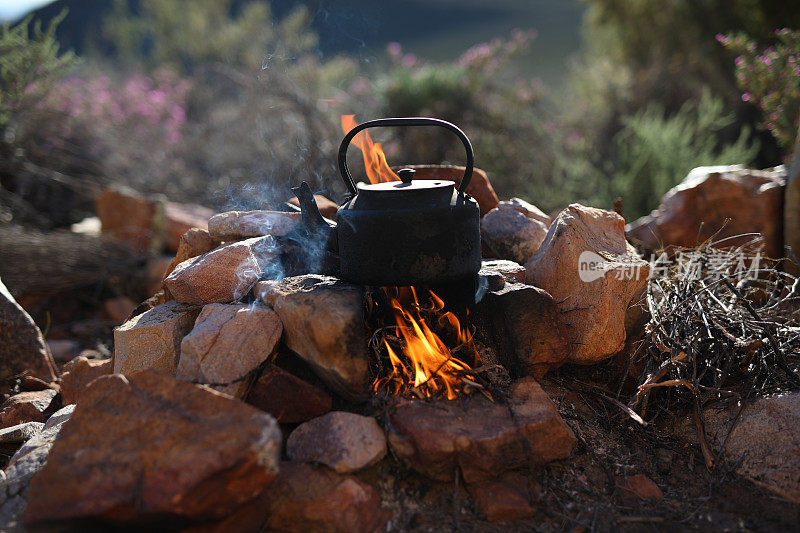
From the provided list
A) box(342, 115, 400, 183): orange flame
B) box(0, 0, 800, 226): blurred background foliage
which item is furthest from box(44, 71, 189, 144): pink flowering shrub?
box(342, 115, 400, 183): orange flame

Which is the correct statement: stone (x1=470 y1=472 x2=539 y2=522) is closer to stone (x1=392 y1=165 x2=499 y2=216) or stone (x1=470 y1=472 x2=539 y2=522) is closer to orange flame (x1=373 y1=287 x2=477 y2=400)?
orange flame (x1=373 y1=287 x2=477 y2=400)

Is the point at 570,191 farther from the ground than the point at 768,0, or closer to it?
closer to it

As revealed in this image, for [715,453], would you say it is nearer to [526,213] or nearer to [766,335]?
[766,335]

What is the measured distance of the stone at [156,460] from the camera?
1692 mm

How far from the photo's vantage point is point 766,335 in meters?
2.74

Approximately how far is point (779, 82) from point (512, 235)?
2.87 meters

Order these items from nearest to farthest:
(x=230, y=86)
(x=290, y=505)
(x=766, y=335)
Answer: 1. (x=290, y=505)
2. (x=766, y=335)
3. (x=230, y=86)

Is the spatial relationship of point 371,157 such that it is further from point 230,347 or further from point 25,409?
point 25,409

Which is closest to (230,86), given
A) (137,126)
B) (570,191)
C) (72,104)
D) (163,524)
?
(137,126)

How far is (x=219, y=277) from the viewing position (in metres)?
2.72

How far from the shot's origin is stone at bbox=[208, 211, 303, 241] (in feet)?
9.68

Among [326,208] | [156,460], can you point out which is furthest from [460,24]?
[156,460]

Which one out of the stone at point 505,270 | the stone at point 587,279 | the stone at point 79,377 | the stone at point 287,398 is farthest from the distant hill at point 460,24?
the stone at point 287,398

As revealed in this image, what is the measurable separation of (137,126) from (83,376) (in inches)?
221
